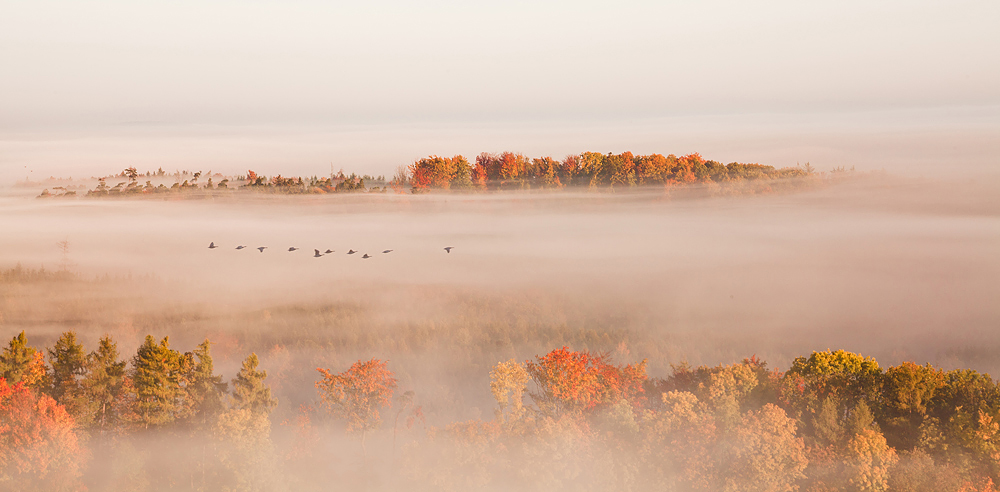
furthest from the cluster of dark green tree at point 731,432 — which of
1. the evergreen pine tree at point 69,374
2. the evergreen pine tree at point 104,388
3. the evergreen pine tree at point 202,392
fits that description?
the evergreen pine tree at point 69,374

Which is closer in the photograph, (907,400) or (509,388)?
(907,400)

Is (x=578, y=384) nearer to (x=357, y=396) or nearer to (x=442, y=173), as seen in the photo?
(x=357, y=396)

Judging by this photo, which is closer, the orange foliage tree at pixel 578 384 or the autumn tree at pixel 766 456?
the autumn tree at pixel 766 456

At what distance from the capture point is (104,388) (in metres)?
69.3

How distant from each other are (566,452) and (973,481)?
117ft

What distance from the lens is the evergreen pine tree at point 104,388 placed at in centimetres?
6925

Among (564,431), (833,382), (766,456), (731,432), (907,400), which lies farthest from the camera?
(564,431)

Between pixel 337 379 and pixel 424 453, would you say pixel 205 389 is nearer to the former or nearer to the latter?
pixel 337 379

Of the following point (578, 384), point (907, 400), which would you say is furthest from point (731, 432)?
point (578, 384)

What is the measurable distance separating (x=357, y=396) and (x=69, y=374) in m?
29.6

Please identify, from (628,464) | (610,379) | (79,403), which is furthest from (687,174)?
(79,403)

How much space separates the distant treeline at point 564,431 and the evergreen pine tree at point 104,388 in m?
0.14

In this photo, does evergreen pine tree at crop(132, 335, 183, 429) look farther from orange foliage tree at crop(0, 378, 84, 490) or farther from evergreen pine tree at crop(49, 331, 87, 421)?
orange foliage tree at crop(0, 378, 84, 490)

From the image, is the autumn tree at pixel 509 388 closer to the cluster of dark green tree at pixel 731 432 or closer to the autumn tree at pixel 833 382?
the cluster of dark green tree at pixel 731 432
